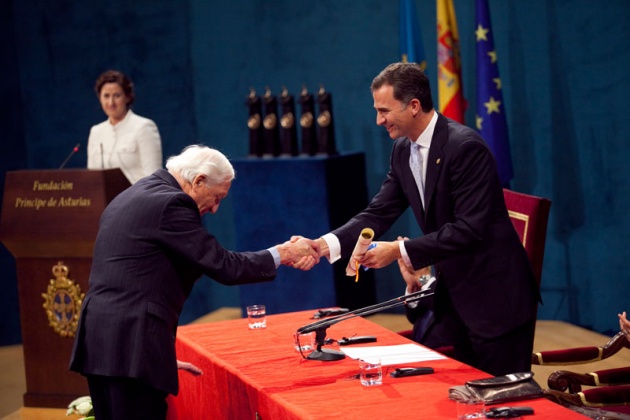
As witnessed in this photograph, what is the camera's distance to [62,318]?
5406 millimetres

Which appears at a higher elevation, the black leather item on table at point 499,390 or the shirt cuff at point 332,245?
A: the shirt cuff at point 332,245

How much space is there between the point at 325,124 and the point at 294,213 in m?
0.65

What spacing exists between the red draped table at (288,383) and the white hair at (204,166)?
65cm

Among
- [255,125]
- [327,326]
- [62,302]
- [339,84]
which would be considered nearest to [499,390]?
[327,326]

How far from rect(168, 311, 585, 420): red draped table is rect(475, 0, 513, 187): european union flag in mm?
2641

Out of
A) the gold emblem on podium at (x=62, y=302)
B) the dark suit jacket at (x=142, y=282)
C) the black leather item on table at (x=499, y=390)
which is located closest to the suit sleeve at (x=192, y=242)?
the dark suit jacket at (x=142, y=282)

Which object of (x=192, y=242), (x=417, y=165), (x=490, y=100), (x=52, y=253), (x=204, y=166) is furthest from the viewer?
(x=490, y=100)

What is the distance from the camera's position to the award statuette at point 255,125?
6.80 m

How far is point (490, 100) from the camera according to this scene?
6.32m

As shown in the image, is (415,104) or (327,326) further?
(415,104)

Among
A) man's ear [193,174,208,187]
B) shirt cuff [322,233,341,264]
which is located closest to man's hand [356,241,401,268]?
shirt cuff [322,233,341,264]

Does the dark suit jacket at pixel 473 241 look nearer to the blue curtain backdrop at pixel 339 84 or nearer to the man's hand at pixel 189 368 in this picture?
the man's hand at pixel 189 368

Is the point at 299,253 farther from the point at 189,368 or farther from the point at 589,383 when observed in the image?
the point at 589,383

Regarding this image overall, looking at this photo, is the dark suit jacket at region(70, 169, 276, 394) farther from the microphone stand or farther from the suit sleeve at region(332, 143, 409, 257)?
the suit sleeve at region(332, 143, 409, 257)
